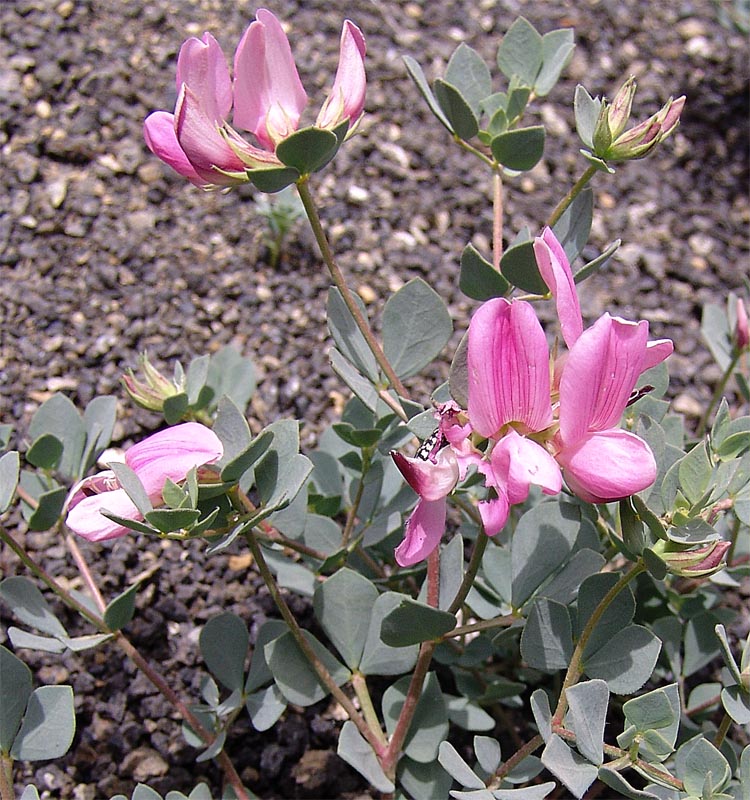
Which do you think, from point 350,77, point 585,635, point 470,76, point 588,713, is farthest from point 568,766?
point 470,76

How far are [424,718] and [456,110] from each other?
836 mm

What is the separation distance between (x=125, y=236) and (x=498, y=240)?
1034 mm

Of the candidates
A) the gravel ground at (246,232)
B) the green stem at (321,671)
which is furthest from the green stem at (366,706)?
the gravel ground at (246,232)

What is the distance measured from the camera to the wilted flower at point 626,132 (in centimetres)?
122

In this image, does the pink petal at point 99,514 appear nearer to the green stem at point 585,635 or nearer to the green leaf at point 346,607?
the green leaf at point 346,607

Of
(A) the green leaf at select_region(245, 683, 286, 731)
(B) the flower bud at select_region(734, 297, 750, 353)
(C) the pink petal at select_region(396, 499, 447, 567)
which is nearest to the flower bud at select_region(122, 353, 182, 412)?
(A) the green leaf at select_region(245, 683, 286, 731)

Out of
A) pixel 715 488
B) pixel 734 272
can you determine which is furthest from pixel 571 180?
pixel 715 488

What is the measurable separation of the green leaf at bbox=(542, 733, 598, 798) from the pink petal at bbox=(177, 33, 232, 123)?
0.83 meters

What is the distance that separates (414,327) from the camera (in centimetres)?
136

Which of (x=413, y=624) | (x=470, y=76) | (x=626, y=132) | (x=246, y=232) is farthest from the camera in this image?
(x=246, y=232)

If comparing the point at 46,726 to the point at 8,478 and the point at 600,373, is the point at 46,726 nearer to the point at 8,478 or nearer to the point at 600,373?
the point at 8,478

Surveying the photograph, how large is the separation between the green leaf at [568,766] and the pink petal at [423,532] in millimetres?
253

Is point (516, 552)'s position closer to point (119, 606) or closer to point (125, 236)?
point (119, 606)

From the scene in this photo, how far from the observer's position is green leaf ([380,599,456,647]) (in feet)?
3.65
